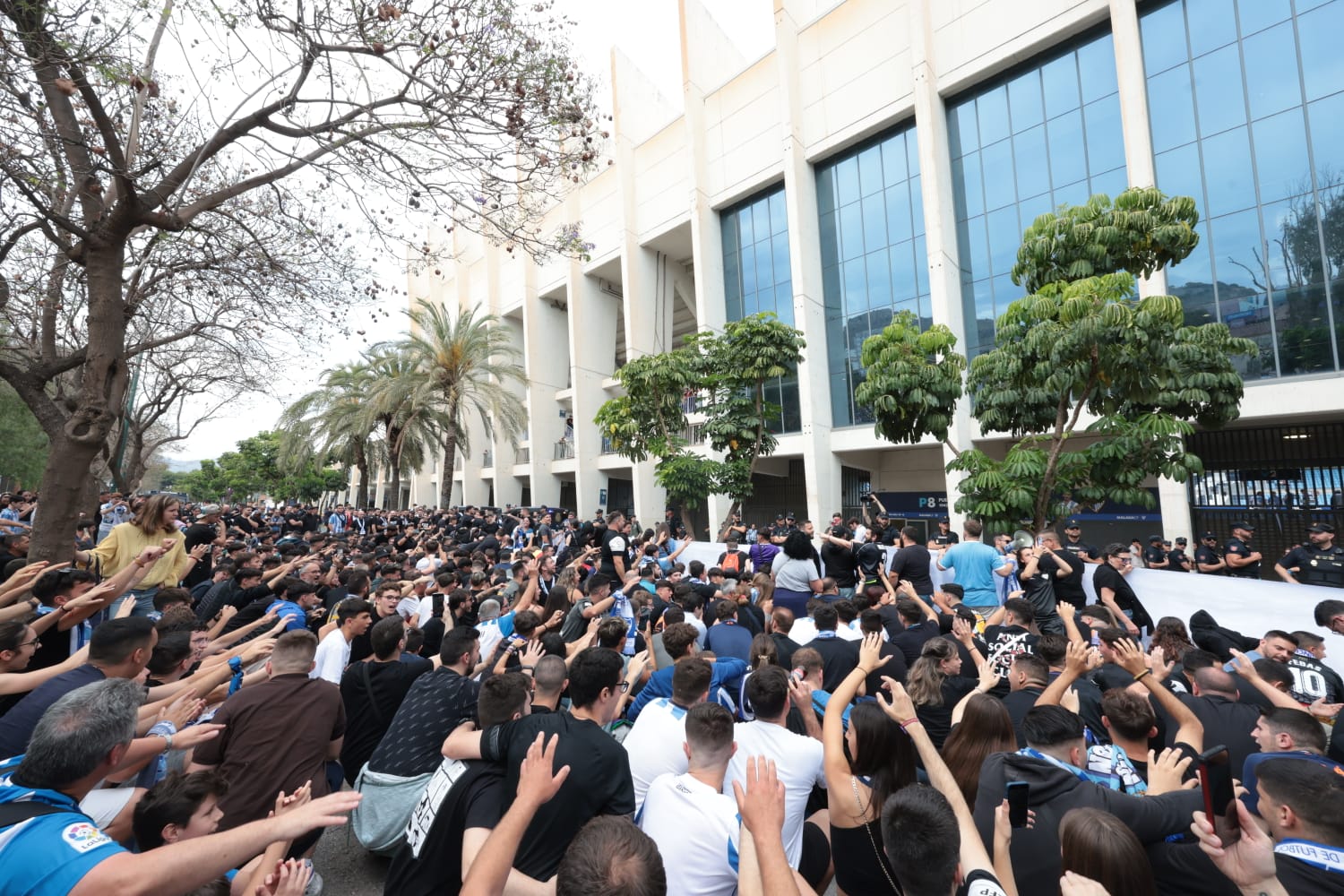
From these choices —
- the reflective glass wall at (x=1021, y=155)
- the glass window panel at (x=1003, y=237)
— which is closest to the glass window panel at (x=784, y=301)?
the reflective glass wall at (x=1021, y=155)

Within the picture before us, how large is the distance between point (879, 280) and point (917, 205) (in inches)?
99.2

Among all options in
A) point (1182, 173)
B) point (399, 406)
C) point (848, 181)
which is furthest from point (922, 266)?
point (399, 406)

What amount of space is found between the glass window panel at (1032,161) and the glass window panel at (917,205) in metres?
2.74

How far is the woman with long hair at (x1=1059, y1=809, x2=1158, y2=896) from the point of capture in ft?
5.95

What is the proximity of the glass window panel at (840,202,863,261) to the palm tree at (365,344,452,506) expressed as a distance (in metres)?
17.5

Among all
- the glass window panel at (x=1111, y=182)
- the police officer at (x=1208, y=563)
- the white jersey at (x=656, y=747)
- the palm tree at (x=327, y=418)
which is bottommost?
the police officer at (x=1208, y=563)

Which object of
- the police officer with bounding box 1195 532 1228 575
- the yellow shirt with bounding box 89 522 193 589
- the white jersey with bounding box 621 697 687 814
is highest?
the yellow shirt with bounding box 89 522 193 589

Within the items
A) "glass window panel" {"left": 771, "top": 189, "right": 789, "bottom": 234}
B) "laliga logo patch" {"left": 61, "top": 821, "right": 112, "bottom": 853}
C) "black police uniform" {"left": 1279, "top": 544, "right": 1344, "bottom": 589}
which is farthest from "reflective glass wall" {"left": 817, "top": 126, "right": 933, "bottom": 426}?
"laliga logo patch" {"left": 61, "top": 821, "right": 112, "bottom": 853}

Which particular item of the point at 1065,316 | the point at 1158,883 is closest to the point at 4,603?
the point at 1158,883

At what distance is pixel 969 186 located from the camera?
60.5 ft

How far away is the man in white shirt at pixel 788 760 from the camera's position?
109 inches

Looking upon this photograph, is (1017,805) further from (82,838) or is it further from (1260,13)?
(1260,13)

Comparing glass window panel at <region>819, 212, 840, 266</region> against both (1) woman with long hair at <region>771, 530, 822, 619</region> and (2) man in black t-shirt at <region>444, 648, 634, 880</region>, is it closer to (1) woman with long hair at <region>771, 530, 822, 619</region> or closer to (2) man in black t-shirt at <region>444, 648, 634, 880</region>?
(1) woman with long hair at <region>771, 530, 822, 619</region>

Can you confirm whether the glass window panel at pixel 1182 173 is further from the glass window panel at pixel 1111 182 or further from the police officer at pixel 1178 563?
the police officer at pixel 1178 563
